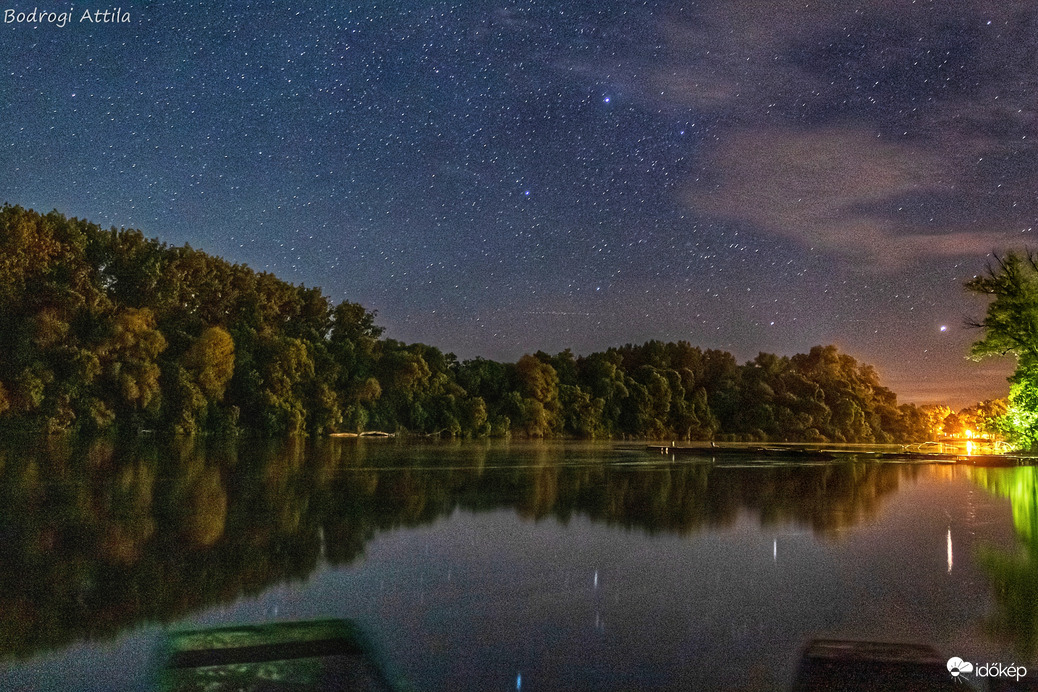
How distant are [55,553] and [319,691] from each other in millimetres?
5208

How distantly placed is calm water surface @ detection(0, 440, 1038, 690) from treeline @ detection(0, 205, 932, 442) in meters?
36.2

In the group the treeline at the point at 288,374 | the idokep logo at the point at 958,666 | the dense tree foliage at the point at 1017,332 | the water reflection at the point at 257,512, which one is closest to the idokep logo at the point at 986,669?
the idokep logo at the point at 958,666

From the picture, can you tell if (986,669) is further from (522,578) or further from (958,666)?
(522,578)

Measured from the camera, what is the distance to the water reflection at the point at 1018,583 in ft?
18.8

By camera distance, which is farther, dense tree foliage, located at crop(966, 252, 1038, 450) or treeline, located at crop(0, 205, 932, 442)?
treeline, located at crop(0, 205, 932, 442)

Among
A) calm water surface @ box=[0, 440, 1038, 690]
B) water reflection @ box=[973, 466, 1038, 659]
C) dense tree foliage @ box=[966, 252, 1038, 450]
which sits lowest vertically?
calm water surface @ box=[0, 440, 1038, 690]

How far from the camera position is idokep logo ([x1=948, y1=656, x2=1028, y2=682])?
4.88m

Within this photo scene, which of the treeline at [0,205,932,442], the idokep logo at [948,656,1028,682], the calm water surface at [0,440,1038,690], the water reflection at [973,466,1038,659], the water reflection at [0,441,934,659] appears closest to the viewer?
the idokep logo at [948,656,1028,682]

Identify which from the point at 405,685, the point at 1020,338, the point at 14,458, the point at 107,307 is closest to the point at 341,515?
the point at 405,685

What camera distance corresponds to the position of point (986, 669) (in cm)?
498

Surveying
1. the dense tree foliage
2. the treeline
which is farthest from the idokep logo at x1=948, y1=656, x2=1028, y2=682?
the treeline

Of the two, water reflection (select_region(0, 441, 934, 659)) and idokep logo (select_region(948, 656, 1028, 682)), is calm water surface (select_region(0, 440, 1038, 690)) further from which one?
idokep logo (select_region(948, 656, 1028, 682))

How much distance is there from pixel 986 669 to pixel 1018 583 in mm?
2919

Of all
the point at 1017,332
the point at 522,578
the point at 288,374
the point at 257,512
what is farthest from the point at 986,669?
the point at 288,374
